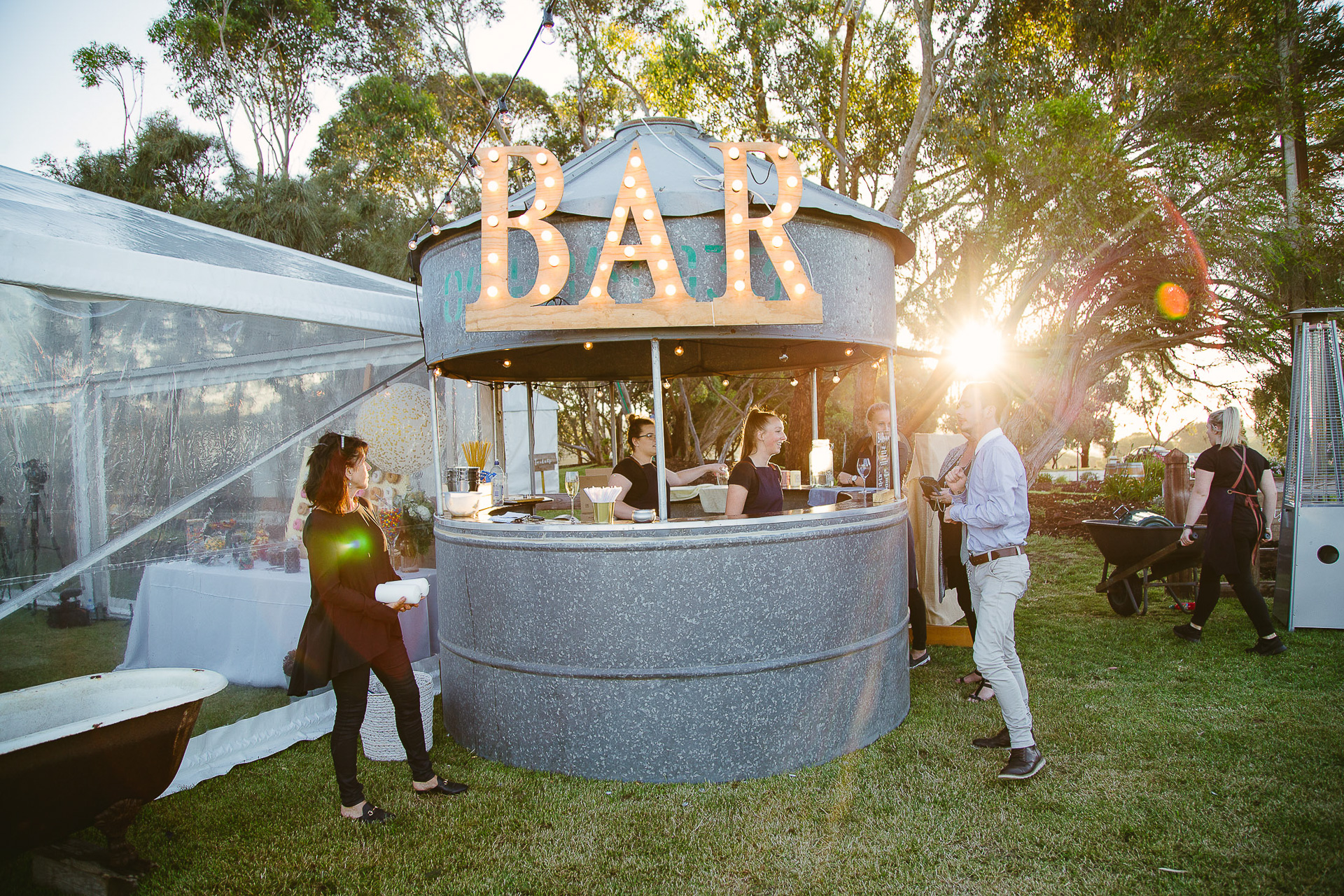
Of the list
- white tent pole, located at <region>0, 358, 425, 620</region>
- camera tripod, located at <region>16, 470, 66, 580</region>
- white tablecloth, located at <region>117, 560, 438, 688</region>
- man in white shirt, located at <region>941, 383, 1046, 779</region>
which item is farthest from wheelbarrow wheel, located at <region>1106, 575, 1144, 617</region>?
camera tripod, located at <region>16, 470, 66, 580</region>

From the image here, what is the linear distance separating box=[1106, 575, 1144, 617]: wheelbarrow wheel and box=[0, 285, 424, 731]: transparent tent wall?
7.40 meters

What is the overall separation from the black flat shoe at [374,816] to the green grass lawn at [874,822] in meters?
0.07

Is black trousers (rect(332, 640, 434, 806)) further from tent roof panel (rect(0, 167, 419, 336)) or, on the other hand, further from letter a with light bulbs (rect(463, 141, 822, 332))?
tent roof panel (rect(0, 167, 419, 336))

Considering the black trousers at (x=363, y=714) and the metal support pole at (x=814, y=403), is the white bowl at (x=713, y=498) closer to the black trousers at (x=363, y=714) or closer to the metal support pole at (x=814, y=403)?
the metal support pole at (x=814, y=403)

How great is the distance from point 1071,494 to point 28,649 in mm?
23564

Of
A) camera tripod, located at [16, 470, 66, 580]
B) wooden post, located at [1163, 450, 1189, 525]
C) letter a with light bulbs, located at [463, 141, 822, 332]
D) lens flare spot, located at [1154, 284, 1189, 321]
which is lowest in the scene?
wooden post, located at [1163, 450, 1189, 525]

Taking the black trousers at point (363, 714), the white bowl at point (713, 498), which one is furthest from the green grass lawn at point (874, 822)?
the white bowl at point (713, 498)

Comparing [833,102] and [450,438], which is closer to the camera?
[450,438]

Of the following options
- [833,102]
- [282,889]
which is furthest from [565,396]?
[282,889]

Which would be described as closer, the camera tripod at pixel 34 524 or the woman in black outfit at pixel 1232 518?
the camera tripod at pixel 34 524

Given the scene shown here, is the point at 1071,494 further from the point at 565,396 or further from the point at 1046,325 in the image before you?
the point at 565,396

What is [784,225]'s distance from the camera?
4.24 meters

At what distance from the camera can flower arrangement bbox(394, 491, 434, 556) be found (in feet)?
21.0

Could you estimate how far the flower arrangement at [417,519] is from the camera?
6.39 m
